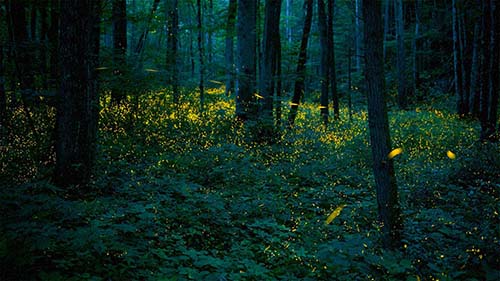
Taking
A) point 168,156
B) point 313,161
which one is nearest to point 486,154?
point 313,161

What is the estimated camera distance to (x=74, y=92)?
6.16 metres

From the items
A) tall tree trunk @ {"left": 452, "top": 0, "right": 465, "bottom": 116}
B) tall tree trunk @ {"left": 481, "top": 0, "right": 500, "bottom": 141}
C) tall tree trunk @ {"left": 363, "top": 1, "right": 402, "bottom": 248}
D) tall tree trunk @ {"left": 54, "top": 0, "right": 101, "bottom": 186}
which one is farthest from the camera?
tall tree trunk @ {"left": 452, "top": 0, "right": 465, "bottom": 116}

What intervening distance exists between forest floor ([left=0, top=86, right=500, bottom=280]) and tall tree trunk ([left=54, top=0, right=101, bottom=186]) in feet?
1.34

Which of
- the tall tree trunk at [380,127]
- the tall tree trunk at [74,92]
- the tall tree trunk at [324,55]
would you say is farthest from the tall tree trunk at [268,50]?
the tall tree trunk at [380,127]

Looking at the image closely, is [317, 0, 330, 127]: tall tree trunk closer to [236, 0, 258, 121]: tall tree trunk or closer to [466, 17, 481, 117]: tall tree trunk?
[236, 0, 258, 121]: tall tree trunk

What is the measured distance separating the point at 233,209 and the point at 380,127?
288 centimetres

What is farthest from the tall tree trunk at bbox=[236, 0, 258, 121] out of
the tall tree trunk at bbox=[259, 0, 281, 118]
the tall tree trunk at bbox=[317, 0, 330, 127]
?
the tall tree trunk at bbox=[317, 0, 330, 127]

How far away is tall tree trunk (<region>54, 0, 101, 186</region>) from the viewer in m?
6.03

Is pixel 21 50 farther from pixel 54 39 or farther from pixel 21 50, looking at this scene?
pixel 54 39

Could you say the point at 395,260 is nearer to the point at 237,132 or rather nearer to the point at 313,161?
the point at 313,161

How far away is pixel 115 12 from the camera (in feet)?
34.5

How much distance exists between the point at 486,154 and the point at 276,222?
6.12 metres

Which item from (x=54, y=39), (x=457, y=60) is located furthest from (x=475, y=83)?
(x=54, y=39)

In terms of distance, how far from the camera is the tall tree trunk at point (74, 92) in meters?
6.03
